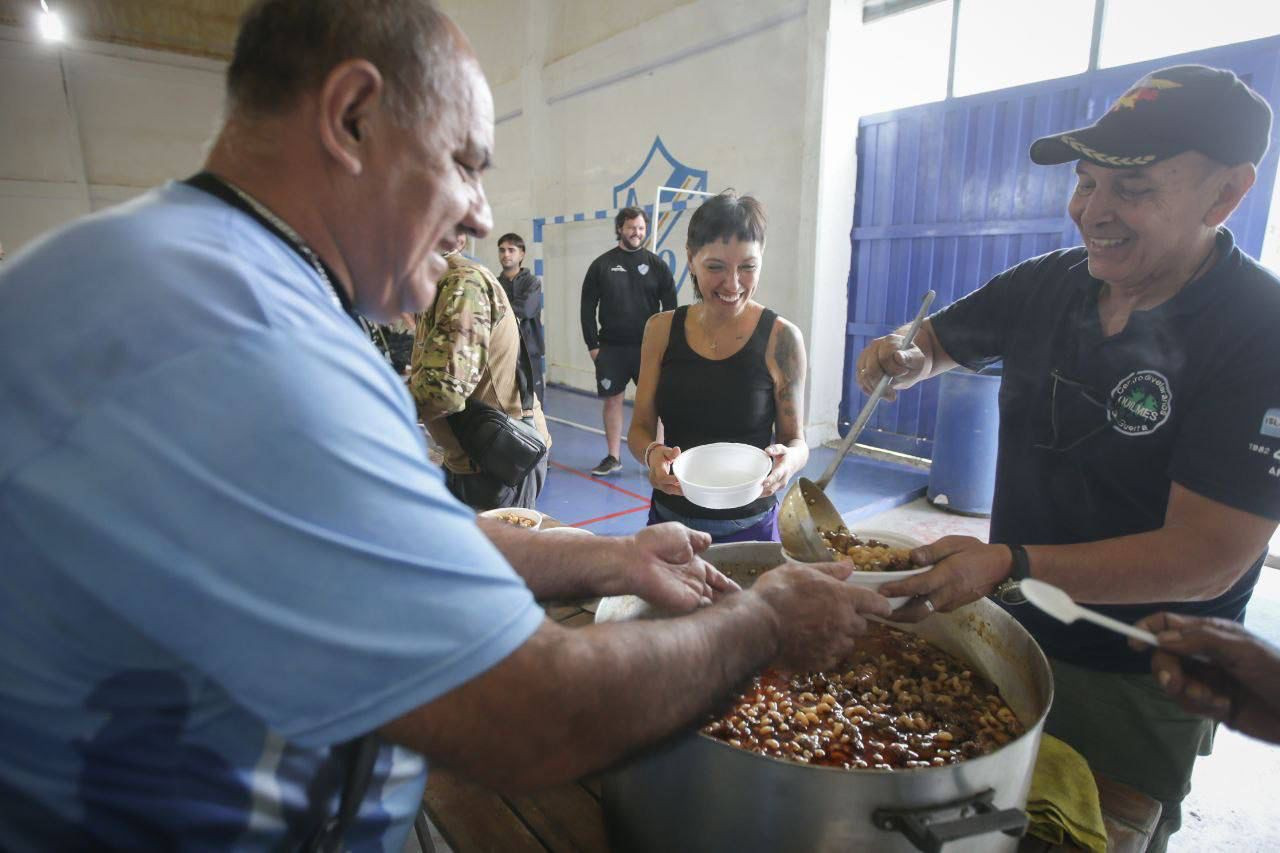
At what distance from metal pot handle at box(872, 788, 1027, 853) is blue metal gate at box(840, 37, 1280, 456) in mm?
4587

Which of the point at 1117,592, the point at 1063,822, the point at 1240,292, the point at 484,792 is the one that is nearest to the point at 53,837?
the point at 484,792

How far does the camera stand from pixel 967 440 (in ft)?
14.7

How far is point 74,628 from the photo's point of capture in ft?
1.84

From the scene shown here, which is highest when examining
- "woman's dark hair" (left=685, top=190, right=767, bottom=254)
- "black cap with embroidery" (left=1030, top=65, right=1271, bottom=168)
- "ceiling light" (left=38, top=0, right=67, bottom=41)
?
"ceiling light" (left=38, top=0, right=67, bottom=41)

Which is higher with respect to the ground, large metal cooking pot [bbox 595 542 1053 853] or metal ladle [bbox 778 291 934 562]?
metal ladle [bbox 778 291 934 562]

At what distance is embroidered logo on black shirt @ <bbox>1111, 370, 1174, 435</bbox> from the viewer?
134 cm

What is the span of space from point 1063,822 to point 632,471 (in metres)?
4.61

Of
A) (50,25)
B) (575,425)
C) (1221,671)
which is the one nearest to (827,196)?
(575,425)

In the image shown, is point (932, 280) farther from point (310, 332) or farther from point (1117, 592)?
point (310, 332)

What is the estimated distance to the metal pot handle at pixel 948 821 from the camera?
0.74 meters

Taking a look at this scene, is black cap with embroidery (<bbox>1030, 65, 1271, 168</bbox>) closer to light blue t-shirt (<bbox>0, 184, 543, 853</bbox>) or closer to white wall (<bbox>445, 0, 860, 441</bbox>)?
light blue t-shirt (<bbox>0, 184, 543, 853</bbox>)

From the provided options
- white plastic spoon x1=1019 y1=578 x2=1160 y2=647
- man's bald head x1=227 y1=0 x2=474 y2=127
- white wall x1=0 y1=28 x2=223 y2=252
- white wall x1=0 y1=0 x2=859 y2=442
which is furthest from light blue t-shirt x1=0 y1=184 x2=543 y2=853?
white wall x1=0 y1=28 x2=223 y2=252

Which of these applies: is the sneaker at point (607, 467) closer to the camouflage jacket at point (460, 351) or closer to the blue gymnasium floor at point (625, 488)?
the blue gymnasium floor at point (625, 488)

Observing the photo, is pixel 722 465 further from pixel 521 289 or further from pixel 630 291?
pixel 521 289
